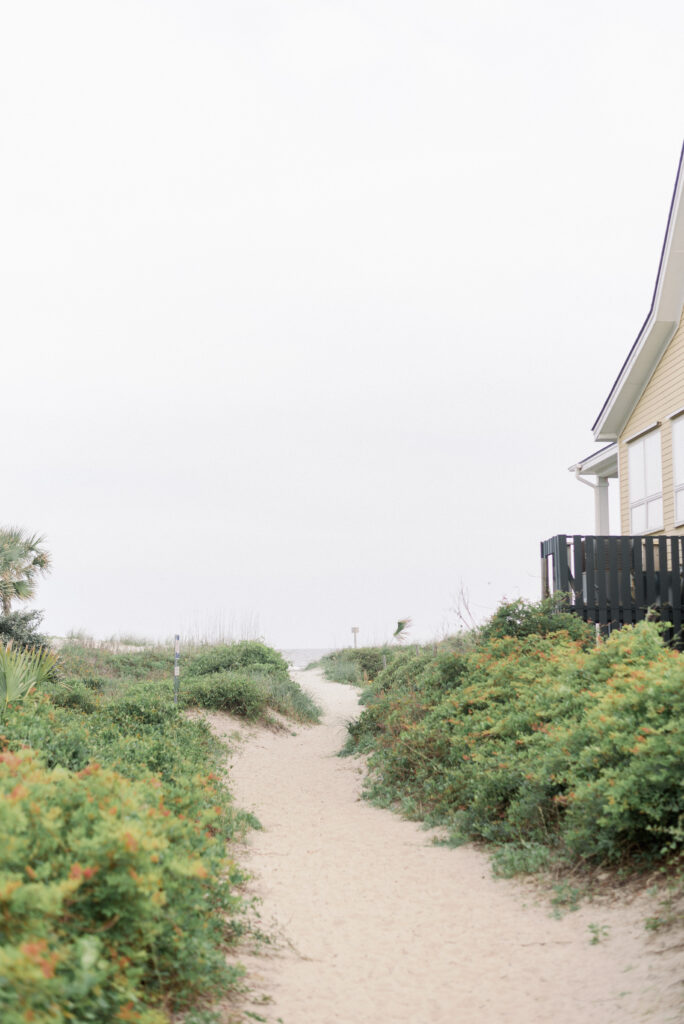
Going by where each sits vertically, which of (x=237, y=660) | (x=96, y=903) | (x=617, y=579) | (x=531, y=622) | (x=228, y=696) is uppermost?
(x=617, y=579)

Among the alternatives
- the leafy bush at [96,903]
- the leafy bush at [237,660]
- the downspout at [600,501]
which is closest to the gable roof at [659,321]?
the downspout at [600,501]

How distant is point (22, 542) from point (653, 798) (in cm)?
1814

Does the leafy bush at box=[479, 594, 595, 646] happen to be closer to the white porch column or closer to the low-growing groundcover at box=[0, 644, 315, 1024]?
the white porch column

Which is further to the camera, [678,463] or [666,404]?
[666,404]

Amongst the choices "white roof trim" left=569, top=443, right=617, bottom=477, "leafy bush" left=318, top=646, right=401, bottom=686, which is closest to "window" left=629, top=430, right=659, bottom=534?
"white roof trim" left=569, top=443, right=617, bottom=477

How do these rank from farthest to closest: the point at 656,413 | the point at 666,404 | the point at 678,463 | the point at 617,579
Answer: the point at 656,413, the point at 666,404, the point at 678,463, the point at 617,579

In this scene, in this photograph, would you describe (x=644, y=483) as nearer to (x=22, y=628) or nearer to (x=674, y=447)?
(x=674, y=447)

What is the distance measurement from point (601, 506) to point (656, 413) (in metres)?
4.12

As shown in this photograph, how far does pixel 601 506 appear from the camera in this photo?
64.1 feet

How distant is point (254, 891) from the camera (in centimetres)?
681

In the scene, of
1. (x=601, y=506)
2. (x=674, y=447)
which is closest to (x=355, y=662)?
(x=601, y=506)

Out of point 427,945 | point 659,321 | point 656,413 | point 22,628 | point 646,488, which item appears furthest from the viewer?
point 22,628

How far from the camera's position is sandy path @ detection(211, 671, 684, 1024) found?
15.4ft

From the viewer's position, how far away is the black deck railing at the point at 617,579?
13.7 metres
